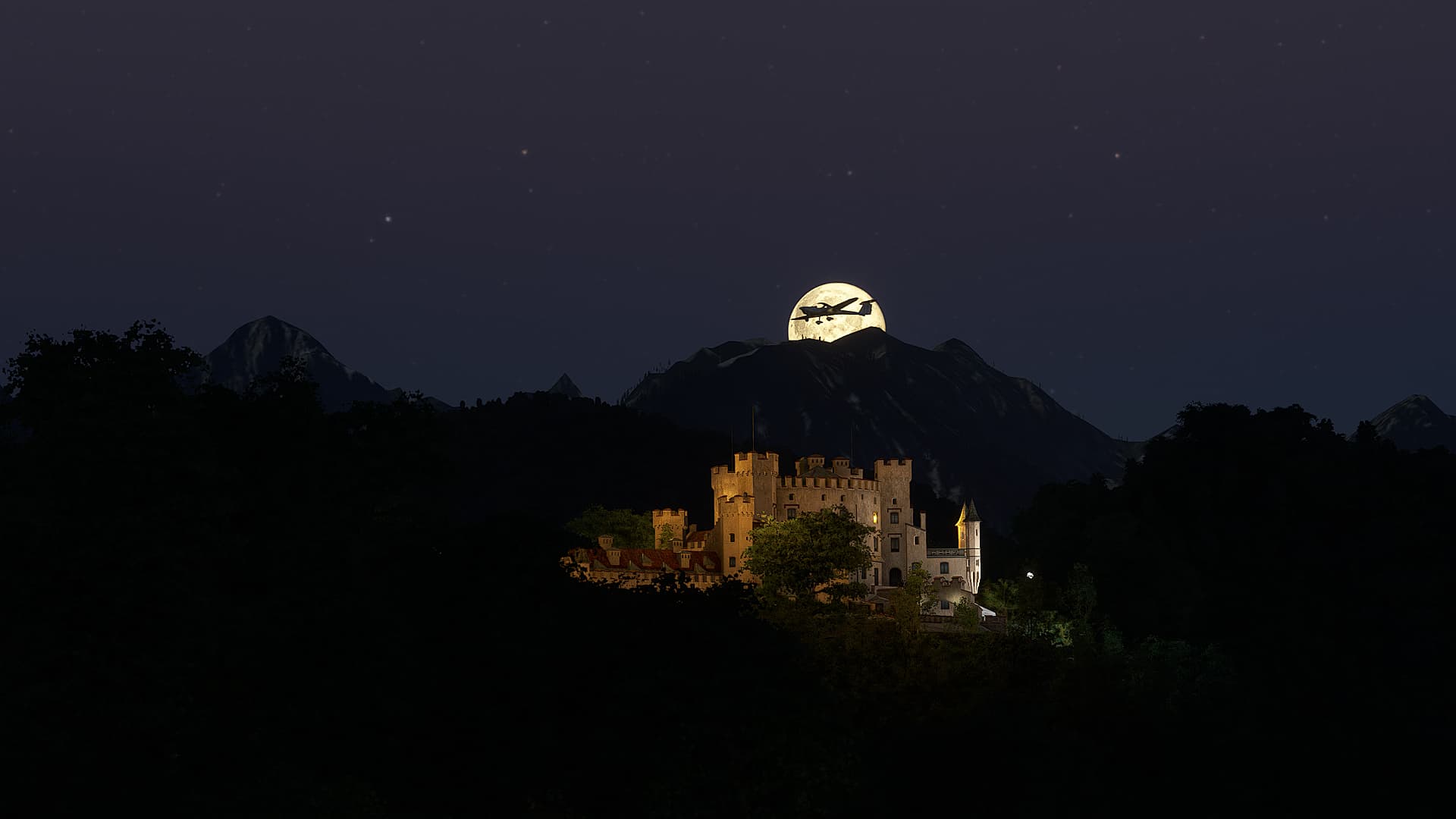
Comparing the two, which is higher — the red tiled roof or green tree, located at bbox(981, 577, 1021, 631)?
the red tiled roof

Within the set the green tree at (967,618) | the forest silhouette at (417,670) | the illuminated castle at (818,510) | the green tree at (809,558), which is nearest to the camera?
the forest silhouette at (417,670)

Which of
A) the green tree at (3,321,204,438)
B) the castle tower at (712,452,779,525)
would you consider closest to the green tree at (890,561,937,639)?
the castle tower at (712,452,779,525)

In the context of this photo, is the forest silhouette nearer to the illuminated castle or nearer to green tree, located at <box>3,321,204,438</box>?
green tree, located at <box>3,321,204,438</box>

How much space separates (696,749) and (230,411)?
60.5 ft

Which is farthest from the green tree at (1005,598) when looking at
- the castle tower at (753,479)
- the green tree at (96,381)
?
the green tree at (96,381)

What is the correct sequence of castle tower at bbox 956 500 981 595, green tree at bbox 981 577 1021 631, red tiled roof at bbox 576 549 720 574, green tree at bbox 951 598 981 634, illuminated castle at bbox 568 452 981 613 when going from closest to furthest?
green tree at bbox 951 598 981 634 → green tree at bbox 981 577 1021 631 → red tiled roof at bbox 576 549 720 574 → illuminated castle at bbox 568 452 981 613 → castle tower at bbox 956 500 981 595

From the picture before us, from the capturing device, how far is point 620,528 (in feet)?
356

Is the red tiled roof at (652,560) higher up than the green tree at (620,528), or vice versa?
the green tree at (620,528)

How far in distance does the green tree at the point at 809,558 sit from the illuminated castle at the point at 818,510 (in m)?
8.00

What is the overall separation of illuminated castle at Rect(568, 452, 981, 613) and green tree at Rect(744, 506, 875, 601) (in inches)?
315

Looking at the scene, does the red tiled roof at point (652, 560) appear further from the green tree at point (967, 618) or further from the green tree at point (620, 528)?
the green tree at point (967, 618)

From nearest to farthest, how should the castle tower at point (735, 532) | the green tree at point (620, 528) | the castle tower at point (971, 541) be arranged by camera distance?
the castle tower at point (735, 532) → the castle tower at point (971, 541) → the green tree at point (620, 528)

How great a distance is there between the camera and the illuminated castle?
96500 mm

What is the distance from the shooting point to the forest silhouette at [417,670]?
36406 mm
